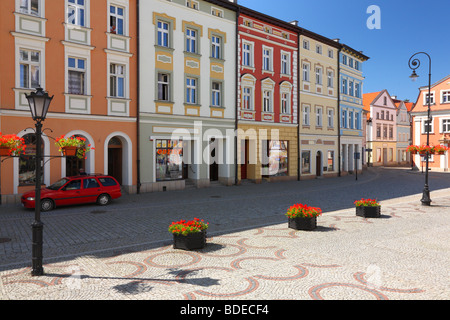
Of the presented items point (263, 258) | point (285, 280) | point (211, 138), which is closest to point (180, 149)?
point (211, 138)

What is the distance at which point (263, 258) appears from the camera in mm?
7879

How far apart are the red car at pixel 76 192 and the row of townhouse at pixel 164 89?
1.78 meters

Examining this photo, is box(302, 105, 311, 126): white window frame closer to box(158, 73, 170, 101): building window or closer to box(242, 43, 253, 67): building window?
box(242, 43, 253, 67): building window

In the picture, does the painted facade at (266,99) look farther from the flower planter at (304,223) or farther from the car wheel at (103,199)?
the flower planter at (304,223)

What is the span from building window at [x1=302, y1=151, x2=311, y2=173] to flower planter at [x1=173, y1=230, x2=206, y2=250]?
23.7 m

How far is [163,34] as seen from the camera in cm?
2150

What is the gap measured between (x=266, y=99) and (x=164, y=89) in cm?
934

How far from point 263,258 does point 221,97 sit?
1791 centimetres

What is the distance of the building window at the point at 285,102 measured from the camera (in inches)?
1144

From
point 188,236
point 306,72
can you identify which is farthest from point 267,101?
point 188,236

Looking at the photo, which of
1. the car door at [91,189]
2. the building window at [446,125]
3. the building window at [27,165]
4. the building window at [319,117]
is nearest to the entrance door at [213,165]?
the car door at [91,189]

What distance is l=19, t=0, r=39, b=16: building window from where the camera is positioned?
1653 centimetres

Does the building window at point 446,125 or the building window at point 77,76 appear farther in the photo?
the building window at point 446,125
